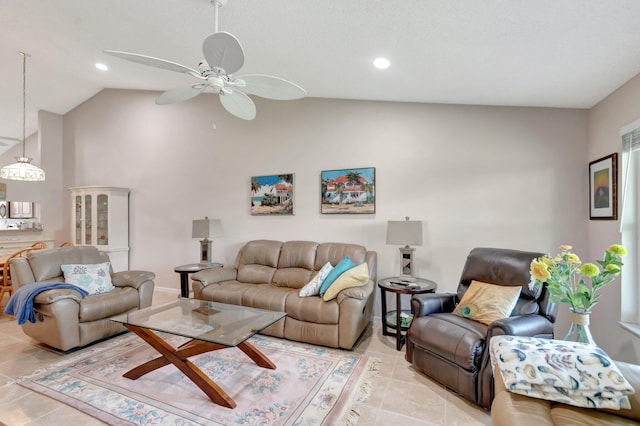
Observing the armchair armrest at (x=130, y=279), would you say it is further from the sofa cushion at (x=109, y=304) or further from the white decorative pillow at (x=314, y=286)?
the white decorative pillow at (x=314, y=286)

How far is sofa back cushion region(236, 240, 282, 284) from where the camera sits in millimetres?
3682

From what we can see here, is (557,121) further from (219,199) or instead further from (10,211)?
(10,211)

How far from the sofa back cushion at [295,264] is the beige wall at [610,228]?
9.01 ft

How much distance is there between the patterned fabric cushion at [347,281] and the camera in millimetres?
2885

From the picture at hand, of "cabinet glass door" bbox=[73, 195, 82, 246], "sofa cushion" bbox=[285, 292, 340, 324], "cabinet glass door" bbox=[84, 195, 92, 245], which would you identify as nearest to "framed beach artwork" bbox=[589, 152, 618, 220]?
"sofa cushion" bbox=[285, 292, 340, 324]

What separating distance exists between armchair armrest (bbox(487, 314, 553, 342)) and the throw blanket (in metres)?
3.67

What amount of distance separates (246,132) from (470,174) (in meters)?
3.09

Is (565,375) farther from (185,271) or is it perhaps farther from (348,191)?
(185,271)

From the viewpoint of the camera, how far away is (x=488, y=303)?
7.65 ft

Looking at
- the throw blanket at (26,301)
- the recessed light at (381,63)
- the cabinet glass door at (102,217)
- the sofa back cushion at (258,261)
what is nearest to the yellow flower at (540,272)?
the recessed light at (381,63)

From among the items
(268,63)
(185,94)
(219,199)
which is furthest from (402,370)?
(219,199)

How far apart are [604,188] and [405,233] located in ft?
5.79

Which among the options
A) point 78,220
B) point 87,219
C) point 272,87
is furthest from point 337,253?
point 78,220

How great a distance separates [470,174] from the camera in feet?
10.8
